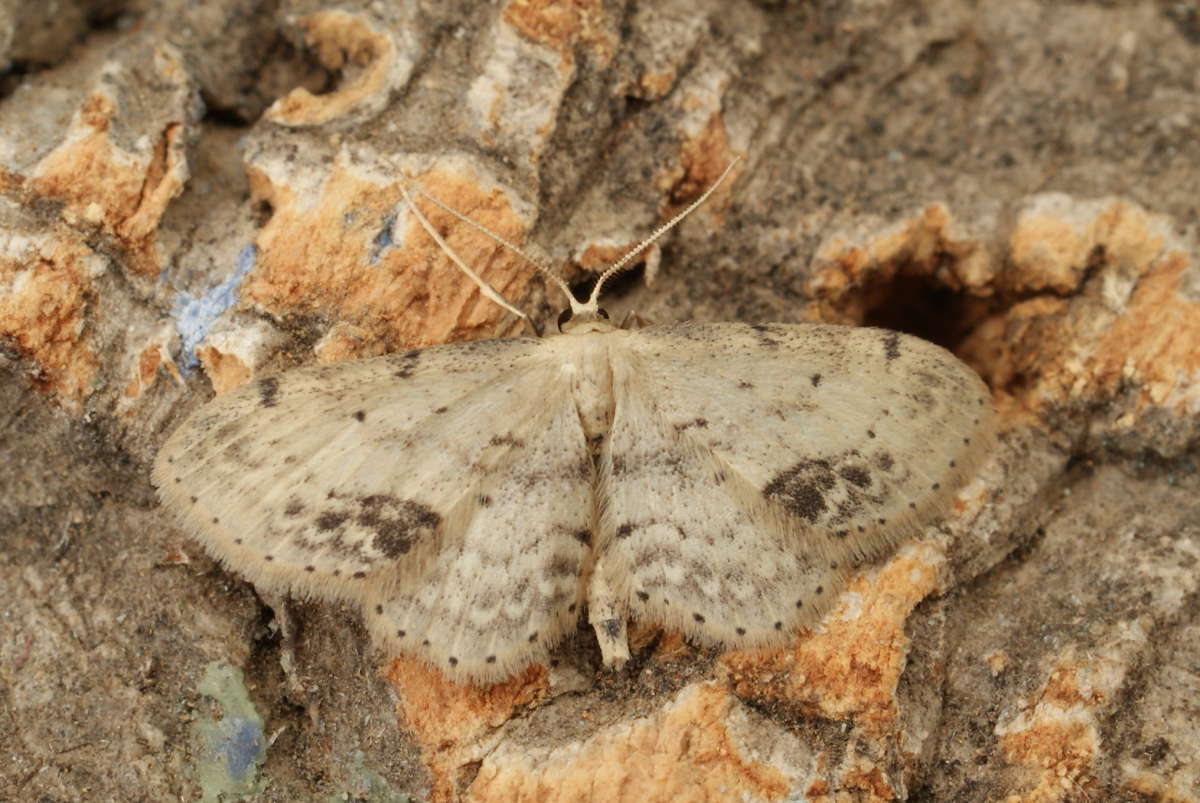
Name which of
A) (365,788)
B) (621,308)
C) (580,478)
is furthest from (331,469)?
(621,308)

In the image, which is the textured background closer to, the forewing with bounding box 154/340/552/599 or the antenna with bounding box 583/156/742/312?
the antenna with bounding box 583/156/742/312

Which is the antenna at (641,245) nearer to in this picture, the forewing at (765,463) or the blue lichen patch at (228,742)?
the forewing at (765,463)

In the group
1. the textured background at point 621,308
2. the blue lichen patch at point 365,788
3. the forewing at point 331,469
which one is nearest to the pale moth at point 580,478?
the forewing at point 331,469

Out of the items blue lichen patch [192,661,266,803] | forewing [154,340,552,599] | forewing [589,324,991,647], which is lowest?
blue lichen patch [192,661,266,803]

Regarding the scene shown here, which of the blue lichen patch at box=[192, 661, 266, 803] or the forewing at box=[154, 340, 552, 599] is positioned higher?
the forewing at box=[154, 340, 552, 599]

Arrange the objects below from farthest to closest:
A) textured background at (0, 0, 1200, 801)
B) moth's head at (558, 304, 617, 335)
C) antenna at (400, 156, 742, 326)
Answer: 1. moth's head at (558, 304, 617, 335)
2. antenna at (400, 156, 742, 326)
3. textured background at (0, 0, 1200, 801)

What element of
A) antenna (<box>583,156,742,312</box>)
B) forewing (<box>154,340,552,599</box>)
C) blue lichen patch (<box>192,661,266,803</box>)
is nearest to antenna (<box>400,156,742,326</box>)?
antenna (<box>583,156,742,312</box>)
